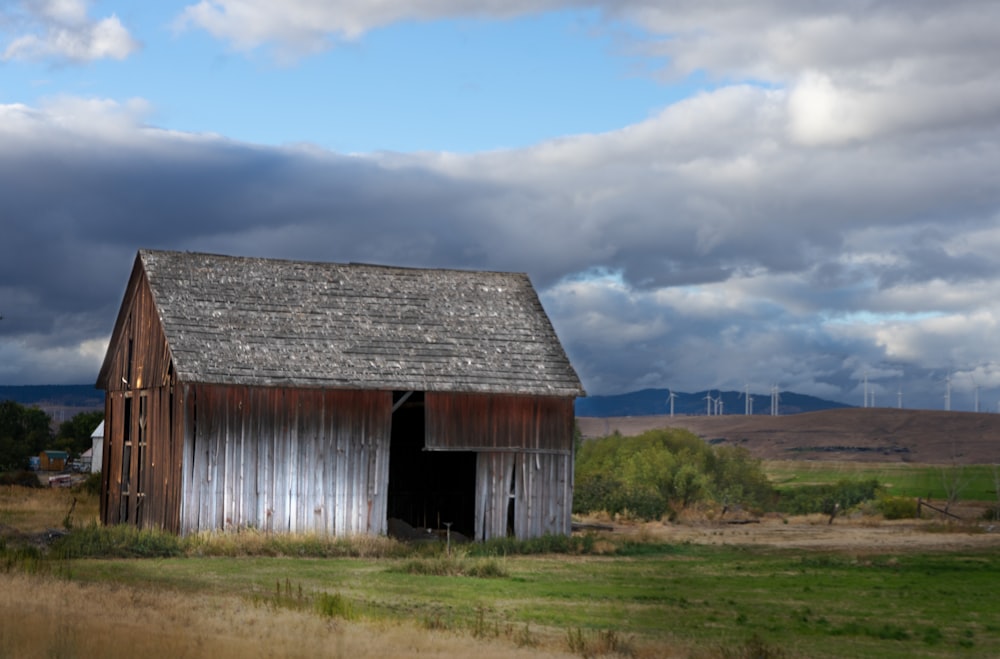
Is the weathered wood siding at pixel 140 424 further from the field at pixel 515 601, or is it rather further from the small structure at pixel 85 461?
the small structure at pixel 85 461

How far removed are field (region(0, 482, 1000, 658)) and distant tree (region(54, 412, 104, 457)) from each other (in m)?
73.3

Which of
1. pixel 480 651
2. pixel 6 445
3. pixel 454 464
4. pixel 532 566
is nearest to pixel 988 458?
pixel 6 445

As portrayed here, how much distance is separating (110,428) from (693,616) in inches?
980

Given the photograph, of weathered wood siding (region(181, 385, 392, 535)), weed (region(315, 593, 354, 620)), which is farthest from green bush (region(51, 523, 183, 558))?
weed (region(315, 593, 354, 620))

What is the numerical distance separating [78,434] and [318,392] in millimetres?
83254

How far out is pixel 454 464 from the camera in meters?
44.9

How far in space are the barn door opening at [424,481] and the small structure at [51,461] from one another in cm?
6069

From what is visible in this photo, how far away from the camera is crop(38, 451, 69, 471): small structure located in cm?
9856

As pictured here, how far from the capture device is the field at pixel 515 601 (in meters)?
17.0

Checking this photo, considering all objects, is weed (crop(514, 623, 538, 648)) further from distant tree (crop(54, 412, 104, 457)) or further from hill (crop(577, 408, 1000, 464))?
hill (crop(577, 408, 1000, 464))

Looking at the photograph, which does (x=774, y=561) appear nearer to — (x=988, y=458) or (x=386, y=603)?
(x=386, y=603)

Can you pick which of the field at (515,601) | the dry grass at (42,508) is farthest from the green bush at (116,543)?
the dry grass at (42,508)

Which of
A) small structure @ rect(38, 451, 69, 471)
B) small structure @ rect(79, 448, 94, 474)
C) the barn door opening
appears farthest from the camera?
small structure @ rect(38, 451, 69, 471)

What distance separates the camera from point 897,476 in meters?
122
